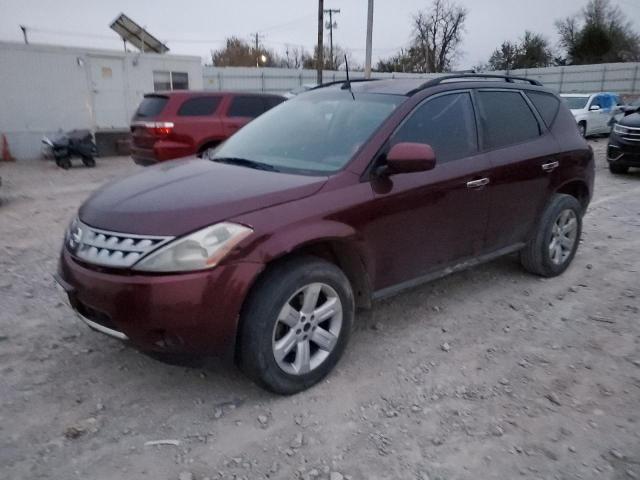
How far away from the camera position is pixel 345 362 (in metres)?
3.32

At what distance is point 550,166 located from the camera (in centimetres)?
A: 439

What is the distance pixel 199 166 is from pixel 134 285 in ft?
3.97

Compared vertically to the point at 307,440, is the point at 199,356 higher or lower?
higher

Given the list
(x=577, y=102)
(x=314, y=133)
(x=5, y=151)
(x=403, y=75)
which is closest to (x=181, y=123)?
(x=314, y=133)

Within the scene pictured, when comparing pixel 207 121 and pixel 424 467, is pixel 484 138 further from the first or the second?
pixel 207 121

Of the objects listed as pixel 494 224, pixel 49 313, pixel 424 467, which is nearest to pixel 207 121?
pixel 49 313

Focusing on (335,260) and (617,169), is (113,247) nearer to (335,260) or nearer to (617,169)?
(335,260)

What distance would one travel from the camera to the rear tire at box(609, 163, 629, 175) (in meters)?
10.6

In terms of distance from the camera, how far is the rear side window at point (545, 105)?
179 inches

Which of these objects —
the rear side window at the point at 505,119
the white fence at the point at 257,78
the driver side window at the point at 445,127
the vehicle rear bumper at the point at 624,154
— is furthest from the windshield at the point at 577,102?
the driver side window at the point at 445,127

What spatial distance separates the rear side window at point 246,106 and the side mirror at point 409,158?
765cm

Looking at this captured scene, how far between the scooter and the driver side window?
1085cm

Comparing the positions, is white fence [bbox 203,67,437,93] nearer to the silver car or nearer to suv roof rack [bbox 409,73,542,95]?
the silver car

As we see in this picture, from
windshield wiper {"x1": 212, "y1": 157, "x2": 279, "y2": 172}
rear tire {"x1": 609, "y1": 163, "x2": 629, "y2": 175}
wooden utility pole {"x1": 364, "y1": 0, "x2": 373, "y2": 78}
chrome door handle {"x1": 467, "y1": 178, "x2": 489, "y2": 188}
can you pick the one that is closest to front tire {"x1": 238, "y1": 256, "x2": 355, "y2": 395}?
windshield wiper {"x1": 212, "y1": 157, "x2": 279, "y2": 172}
